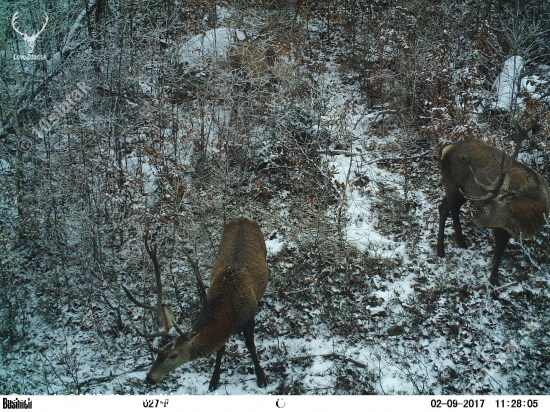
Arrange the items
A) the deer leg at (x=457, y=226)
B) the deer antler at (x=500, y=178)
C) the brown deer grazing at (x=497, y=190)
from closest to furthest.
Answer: the deer antler at (x=500, y=178) → the brown deer grazing at (x=497, y=190) → the deer leg at (x=457, y=226)

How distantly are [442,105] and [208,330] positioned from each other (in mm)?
9124

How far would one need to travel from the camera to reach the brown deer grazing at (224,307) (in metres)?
4.99

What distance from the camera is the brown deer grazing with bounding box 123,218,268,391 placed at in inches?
196

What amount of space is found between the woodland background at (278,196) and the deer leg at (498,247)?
277mm

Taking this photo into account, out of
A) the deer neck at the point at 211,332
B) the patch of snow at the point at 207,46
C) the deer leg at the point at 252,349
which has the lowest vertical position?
the deer leg at the point at 252,349

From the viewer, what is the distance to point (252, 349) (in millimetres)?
5996

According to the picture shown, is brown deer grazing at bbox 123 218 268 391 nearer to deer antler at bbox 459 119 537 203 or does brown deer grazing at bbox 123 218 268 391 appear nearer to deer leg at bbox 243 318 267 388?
deer leg at bbox 243 318 267 388

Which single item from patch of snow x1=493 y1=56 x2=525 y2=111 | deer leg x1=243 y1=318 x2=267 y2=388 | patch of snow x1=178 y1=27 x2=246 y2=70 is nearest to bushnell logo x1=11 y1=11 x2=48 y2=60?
patch of snow x1=178 y1=27 x2=246 y2=70

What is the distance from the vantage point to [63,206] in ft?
29.6

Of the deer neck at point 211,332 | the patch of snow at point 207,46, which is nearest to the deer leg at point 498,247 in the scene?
the deer neck at point 211,332

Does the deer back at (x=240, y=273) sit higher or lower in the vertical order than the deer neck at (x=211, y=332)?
higher

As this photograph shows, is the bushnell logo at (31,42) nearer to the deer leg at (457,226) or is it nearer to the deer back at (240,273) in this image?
the deer back at (240,273)

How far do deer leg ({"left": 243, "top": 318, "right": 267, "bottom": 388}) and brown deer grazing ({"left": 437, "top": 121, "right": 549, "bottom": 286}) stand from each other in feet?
13.0
